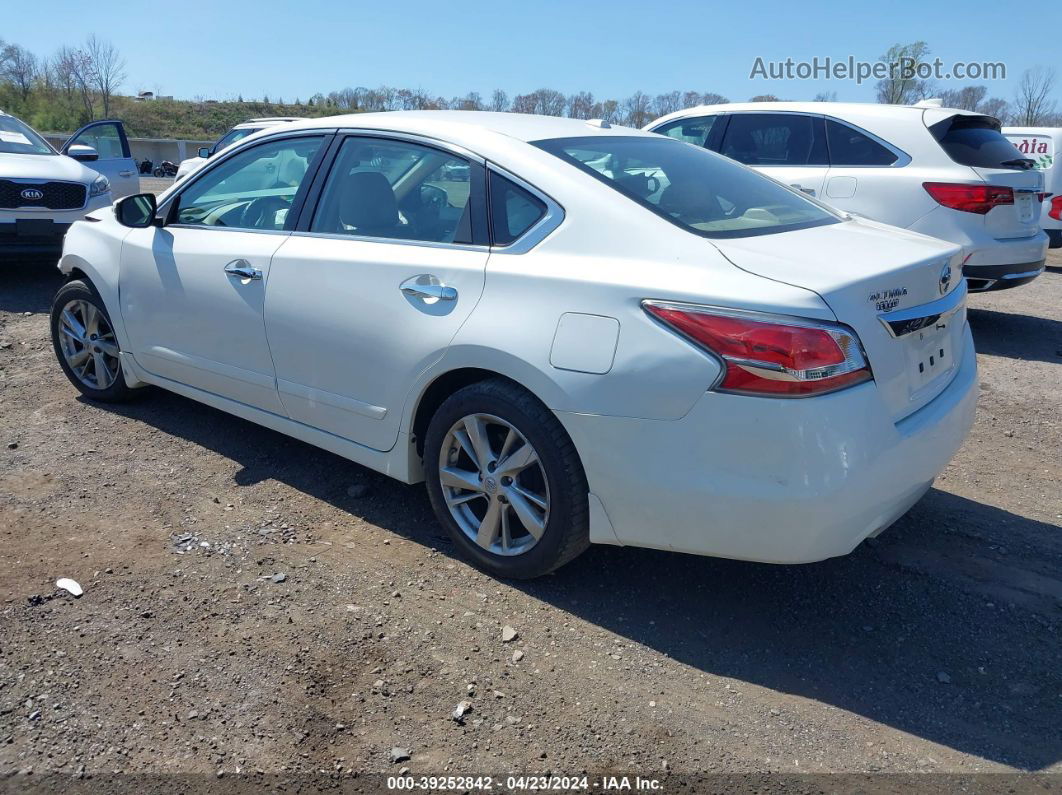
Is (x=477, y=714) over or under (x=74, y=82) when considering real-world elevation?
under

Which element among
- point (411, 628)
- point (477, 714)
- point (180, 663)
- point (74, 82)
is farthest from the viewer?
point (74, 82)

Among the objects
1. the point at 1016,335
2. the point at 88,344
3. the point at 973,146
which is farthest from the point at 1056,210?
the point at 88,344

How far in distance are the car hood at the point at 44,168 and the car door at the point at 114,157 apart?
243 centimetres

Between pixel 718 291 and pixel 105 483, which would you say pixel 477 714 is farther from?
pixel 105 483

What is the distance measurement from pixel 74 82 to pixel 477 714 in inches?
2245

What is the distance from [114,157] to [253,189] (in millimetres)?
8770

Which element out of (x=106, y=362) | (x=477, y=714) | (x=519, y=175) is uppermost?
(x=519, y=175)

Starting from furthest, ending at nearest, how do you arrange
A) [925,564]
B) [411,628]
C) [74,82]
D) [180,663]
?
[74,82], [925,564], [411,628], [180,663]

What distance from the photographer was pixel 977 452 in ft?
15.8

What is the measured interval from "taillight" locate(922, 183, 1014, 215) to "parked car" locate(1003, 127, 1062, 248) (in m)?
4.37

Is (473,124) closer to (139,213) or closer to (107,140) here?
(139,213)

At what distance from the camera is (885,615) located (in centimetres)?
323

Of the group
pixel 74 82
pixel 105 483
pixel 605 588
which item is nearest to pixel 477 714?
pixel 605 588

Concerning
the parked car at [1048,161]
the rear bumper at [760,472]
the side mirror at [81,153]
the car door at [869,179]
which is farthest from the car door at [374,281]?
the parked car at [1048,161]
